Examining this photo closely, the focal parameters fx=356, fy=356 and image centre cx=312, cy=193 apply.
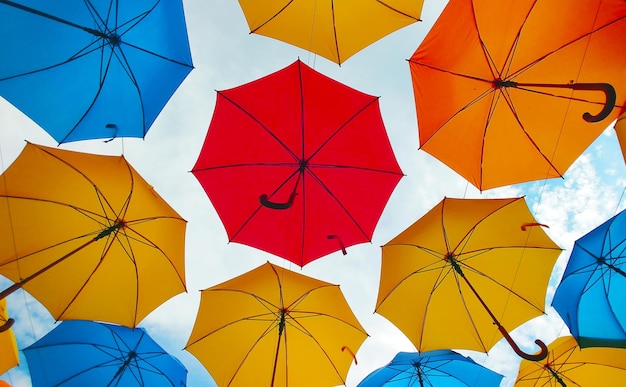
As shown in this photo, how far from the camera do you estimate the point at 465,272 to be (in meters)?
7.19

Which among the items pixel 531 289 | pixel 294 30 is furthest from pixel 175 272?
pixel 531 289

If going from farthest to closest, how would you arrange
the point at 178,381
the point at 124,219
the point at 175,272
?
1. the point at 178,381
2. the point at 175,272
3. the point at 124,219

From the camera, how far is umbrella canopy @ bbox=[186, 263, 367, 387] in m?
7.09

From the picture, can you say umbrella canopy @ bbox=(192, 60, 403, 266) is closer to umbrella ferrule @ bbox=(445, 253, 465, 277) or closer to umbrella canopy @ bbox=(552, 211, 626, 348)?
umbrella ferrule @ bbox=(445, 253, 465, 277)

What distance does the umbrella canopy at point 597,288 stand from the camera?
6.36m

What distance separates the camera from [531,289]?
7.01 metres

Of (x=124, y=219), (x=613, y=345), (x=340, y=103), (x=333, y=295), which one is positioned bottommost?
(x=613, y=345)

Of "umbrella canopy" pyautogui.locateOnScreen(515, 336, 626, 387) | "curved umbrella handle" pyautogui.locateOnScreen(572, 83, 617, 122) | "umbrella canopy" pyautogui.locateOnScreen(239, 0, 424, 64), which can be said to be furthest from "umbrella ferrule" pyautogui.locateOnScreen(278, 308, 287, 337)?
"curved umbrella handle" pyautogui.locateOnScreen(572, 83, 617, 122)

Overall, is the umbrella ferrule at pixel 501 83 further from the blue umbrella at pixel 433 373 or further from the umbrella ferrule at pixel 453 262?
the blue umbrella at pixel 433 373

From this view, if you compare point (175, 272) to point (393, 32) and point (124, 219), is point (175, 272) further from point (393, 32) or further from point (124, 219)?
point (393, 32)

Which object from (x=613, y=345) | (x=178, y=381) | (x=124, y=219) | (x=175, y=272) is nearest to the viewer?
(x=613, y=345)

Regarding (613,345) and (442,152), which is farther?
(442,152)

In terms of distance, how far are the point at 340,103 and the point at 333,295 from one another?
3.80 metres

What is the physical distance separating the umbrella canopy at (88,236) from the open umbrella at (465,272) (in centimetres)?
453
